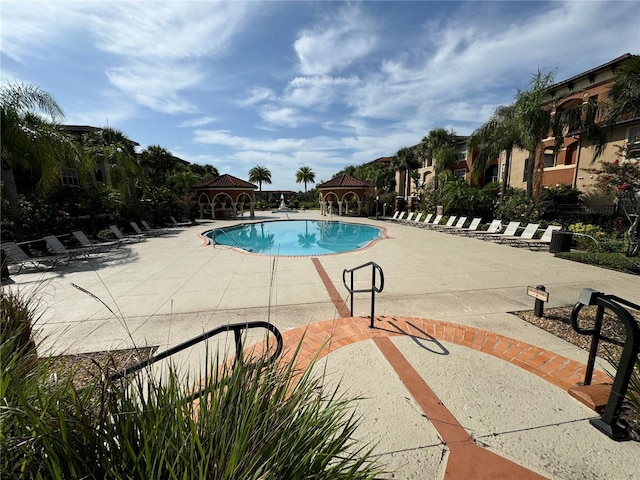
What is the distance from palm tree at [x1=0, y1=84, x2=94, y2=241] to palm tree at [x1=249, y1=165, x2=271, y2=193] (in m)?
49.0

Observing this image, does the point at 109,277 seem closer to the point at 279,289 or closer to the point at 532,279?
the point at 279,289

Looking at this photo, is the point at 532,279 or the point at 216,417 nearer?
the point at 216,417

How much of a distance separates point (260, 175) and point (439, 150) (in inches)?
1592

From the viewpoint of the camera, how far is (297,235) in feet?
71.3

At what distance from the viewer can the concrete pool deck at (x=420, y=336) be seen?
2.30 metres

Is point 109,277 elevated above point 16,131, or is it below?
below

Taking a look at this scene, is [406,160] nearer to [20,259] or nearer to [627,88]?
[627,88]

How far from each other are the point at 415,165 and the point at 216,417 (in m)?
37.6

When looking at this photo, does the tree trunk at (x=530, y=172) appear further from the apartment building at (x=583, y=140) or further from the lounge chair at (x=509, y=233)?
the lounge chair at (x=509, y=233)

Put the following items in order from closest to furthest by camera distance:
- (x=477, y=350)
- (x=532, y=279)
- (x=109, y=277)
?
(x=477, y=350) → (x=532, y=279) → (x=109, y=277)

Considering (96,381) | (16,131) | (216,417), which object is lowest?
(216,417)

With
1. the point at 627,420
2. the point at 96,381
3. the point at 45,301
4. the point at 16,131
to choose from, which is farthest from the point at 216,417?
the point at 16,131

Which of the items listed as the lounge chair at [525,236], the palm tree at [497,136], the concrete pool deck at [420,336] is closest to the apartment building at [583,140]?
the palm tree at [497,136]

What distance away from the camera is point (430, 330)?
14.4 feet
